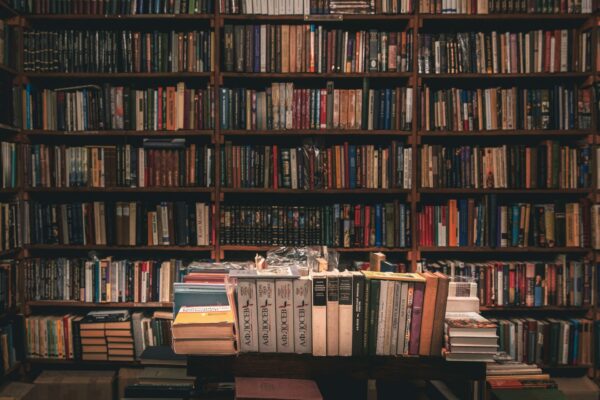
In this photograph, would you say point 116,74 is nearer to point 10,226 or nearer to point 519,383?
point 10,226

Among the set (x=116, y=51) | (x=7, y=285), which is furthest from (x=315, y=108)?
(x=7, y=285)

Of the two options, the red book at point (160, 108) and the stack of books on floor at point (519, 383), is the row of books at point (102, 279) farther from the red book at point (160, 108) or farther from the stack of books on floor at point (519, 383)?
the stack of books on floor at point (519, 383)

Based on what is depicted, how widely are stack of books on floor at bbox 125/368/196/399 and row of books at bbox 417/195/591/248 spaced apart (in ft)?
4.74

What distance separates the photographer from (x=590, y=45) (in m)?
2.61

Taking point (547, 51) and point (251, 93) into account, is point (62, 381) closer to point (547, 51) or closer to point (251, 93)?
point (251, 93)

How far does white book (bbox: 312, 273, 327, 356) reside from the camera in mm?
1413

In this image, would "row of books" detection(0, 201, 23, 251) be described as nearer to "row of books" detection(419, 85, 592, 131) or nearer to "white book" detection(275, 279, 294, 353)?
"white book" detection(275, 279, 294, 353)

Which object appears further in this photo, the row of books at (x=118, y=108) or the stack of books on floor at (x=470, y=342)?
the row of books at (x=118, y=108)

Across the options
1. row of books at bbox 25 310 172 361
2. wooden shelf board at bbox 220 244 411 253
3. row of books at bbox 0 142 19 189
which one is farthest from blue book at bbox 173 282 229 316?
row of books at bbox 0 142 19 189

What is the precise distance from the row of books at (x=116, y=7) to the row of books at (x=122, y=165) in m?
0.73

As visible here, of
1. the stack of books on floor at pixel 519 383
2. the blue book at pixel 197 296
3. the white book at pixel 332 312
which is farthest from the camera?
the stack of books on floor at pixel 519 383

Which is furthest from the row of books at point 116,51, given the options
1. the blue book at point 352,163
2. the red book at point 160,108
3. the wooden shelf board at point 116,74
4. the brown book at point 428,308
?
the brown book at point 428,308

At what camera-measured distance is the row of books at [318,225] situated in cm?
269

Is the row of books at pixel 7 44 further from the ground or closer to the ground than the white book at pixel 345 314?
further from the ground
